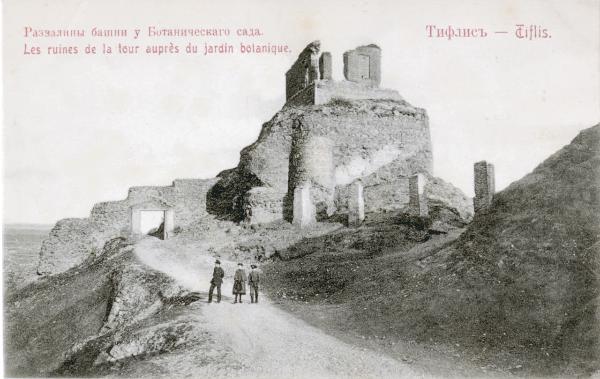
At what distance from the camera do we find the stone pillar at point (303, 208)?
74.3 ft

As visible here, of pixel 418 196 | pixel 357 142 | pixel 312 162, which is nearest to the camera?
pixel 418 196

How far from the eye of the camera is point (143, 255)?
2036 centimetres

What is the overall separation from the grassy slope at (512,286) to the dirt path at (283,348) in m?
1.16

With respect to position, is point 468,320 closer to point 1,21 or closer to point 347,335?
point 347,335

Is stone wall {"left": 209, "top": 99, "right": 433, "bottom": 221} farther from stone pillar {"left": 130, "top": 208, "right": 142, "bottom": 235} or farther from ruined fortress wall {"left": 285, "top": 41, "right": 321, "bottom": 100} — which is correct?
stone pillar {"left": 130, "top": 208, "right": 142, "bottom": 235}

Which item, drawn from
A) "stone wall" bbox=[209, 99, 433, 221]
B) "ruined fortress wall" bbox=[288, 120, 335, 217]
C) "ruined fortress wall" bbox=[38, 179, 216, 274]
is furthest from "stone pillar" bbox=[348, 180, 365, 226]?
"ruined fortress wall" bbox=[38, 179, 216, 274]

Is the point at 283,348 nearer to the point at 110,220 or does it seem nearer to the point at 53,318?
the point at 53,318

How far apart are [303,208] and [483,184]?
7.98m

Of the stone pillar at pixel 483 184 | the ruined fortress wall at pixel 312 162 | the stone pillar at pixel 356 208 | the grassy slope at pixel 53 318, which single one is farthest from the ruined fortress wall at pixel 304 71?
the grassy slope at pixel 53 318

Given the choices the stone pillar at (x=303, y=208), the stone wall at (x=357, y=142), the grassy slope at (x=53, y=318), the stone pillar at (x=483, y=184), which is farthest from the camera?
the stone wall at (x=357, y=142)

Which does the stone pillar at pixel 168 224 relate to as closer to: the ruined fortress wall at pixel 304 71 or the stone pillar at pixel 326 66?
the ruined fortress wall at pixel 304 71

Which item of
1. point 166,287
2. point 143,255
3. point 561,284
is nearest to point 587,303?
point 561,284

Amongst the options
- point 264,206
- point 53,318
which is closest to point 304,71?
point 264,206

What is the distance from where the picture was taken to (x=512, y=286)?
33.0 feet
